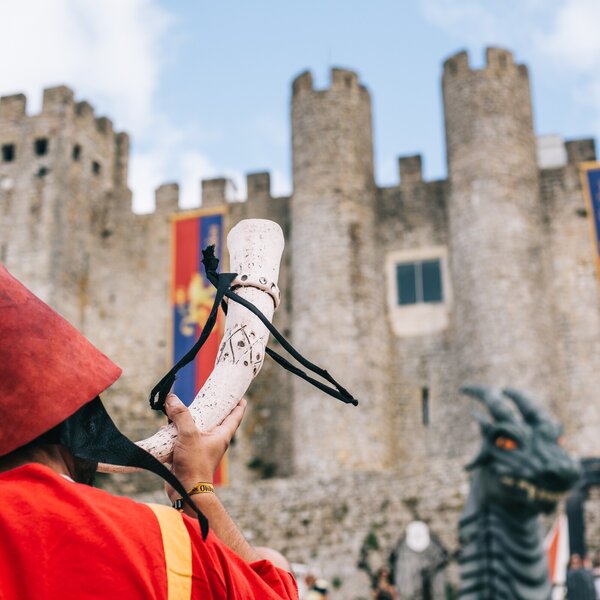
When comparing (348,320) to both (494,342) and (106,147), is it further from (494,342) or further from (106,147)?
(106,147)

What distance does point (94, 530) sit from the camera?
180 cm

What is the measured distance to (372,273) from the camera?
27359 mm

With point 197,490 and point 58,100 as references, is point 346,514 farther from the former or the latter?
point 197,490

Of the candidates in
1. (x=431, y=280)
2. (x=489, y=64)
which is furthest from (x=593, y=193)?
(x=431, y=280)

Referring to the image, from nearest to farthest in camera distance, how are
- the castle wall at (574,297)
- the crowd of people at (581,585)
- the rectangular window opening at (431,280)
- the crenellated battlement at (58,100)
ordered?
the crowd of people at (581,585) < the castle wall at (574,297) < the rectangular window opening at (431,280) < the crenellated battlement at (58,100)

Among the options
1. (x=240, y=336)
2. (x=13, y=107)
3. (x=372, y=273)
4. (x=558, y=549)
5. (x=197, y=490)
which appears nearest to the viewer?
(x=197, y=490)

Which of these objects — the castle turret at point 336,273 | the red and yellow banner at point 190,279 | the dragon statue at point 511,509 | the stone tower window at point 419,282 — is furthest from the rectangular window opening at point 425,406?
the dragon statue at point 511,509

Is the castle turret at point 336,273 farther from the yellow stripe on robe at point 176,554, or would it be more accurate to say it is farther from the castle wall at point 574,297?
the yellow stripe on robe at point 176,554

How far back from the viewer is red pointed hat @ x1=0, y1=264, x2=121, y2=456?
1851 mm

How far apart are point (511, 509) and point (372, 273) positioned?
20.0 meters

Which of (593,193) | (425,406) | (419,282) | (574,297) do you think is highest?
(593,193)

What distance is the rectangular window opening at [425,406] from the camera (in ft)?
88.0

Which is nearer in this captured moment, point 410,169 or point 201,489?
point 201,489

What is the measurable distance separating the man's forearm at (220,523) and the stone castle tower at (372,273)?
2199 cm
